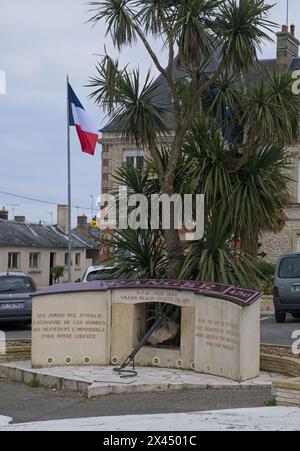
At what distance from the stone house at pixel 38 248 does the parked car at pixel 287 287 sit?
24.6 meters

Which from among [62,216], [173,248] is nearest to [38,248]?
[62,216]

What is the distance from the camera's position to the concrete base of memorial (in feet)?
32.5

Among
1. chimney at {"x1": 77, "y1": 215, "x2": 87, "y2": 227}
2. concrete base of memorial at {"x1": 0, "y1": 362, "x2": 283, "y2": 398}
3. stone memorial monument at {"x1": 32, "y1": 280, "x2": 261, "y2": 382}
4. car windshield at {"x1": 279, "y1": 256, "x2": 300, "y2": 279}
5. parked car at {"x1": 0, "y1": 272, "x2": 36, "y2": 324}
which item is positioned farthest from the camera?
chimney at {"x1": 77, "y1": 215, "x2": 87, "y2": 227}

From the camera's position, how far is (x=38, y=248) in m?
51.0

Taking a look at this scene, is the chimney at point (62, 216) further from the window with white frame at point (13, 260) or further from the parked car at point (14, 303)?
the parked car at point (14, 303)

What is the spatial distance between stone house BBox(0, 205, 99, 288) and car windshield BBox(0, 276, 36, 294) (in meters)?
25.0

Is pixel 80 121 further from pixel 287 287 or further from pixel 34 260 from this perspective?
pixel 34 260

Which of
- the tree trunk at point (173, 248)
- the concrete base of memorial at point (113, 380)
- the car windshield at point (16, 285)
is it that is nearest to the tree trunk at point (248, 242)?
the tree trunk at point (173, 248)

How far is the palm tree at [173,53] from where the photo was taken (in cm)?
1191

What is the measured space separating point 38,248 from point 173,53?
39.5 meters

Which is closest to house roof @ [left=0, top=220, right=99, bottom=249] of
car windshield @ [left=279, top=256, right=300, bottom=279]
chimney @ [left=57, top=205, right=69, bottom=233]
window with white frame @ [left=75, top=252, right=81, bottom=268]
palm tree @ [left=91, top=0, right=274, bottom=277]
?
window with white frame @ [left=75, top=252, right=81, bottom=268]

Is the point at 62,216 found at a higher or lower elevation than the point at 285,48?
lower

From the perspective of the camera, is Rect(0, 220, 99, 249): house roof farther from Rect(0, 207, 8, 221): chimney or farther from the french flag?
the french flag
